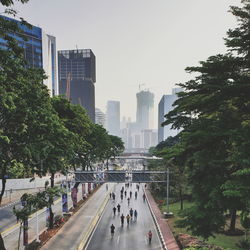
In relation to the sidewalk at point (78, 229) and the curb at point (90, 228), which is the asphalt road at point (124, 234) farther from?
the sidewalk at point (78, 229)

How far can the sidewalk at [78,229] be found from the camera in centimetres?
2124

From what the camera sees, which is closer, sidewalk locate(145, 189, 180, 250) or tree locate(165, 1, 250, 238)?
tree locate(165, 1, 250, 238)

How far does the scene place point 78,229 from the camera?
25781 millimetres

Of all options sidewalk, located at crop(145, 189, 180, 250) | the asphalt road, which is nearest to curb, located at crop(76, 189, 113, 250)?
the asphalt road

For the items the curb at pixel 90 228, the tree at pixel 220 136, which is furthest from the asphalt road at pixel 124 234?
the tree at pixel 220 136

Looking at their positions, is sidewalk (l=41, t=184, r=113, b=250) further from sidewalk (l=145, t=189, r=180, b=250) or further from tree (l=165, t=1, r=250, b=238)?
tree (l=165, t=1, r=250, b=238)

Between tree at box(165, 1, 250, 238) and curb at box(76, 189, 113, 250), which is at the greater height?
tree at box(165, 1, 250, 238)

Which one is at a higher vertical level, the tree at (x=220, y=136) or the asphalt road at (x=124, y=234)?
the tree at (x=220, y=136)

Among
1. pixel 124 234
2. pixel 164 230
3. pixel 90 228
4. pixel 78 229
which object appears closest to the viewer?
pixel 124 234

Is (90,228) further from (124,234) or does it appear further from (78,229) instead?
(124,234)

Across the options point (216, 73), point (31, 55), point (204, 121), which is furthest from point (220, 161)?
point (31, 55)

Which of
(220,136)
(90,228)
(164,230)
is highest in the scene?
(220,136)

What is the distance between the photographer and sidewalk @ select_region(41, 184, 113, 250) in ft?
69.7

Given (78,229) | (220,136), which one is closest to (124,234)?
(78,229)
